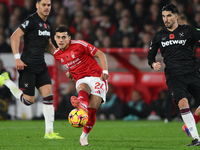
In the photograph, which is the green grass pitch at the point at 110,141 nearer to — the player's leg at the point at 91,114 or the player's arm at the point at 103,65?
the player's leg at the point at 91,114

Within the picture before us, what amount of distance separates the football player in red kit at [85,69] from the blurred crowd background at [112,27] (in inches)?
210

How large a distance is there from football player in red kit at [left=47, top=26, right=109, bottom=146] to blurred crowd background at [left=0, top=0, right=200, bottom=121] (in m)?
5.33

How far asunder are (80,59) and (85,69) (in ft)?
0.59

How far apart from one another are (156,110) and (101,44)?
2.70m

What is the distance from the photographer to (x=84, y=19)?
51.6 ft

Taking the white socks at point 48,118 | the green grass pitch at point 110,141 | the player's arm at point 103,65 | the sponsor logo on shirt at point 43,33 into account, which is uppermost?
the sponsor logo on shirt at point 43,33

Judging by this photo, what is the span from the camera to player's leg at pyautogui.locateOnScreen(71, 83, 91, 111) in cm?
695

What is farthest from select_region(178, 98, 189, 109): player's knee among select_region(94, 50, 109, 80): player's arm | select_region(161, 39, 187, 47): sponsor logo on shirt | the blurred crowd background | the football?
the blurred crowd background

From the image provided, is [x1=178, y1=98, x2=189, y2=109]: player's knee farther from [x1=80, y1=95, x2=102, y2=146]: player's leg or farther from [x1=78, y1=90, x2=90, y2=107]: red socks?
[x1=78, y1=90, x2=90, y2=107]: red socks

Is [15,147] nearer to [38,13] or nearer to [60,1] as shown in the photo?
[38,13]

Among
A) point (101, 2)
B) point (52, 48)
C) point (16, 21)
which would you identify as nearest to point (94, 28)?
point (101, 2)

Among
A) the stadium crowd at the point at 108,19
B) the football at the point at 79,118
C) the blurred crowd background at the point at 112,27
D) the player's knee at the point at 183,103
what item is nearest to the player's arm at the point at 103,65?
the football at the point at 79,118

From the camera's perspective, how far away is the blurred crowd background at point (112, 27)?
14.1 metres

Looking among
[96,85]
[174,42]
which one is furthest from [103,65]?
[174,42]
